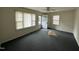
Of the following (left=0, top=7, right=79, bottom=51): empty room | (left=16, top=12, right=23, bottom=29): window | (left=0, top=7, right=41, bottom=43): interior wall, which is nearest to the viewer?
(left=0, top=7, right=79, bottom=51): empty room

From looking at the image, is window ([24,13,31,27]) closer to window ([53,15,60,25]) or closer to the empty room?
the empty room

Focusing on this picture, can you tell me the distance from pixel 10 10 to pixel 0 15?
0.84m

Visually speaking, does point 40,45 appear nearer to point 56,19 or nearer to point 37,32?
point 37,32

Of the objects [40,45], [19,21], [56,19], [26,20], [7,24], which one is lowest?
[40,45]

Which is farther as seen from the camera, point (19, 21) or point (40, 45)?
point (19, 21)

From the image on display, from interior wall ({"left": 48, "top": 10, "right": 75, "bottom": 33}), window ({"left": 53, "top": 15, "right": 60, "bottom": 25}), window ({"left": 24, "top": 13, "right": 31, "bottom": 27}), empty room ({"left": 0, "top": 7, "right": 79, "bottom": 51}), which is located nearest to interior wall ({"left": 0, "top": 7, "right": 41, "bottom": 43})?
empty room ({"left": 0, "top": 7, "right": 79, "bottom": 51})

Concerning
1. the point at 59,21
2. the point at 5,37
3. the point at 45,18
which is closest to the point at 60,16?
the point at 59,21

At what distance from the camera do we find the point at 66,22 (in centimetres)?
870

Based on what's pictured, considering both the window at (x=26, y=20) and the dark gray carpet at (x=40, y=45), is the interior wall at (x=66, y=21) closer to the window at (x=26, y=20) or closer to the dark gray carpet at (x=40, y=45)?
the dark gray carpet at (x=40, y=45)

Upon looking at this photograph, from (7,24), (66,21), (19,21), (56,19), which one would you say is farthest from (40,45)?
(56,19)

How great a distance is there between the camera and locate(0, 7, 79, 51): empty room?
432cm

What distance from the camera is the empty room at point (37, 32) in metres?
4.32

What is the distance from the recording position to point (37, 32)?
27.9ft

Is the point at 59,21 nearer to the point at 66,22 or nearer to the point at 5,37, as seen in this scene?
the point at 66,22
